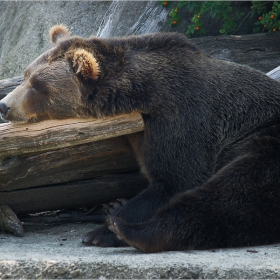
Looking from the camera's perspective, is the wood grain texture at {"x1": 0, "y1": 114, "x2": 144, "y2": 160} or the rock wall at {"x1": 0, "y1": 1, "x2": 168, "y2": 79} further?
the rock wall at {"x1": 0, "y1": 1, "x2": 168, "y2": 79}

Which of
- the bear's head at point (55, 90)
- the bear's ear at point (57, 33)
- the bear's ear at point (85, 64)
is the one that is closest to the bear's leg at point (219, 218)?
the bear's head at point (55, 90)

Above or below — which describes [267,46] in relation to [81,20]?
below

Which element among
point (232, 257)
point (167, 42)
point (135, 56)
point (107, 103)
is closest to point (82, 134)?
point (107, 103)

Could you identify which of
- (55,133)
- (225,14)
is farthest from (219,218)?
(225,14)

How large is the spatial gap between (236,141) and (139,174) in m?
1.14

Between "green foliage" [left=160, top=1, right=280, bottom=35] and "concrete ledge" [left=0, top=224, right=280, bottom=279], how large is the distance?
5295 millimetres

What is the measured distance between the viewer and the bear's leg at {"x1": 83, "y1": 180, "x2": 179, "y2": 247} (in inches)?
199

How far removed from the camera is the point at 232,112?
5.53 meters

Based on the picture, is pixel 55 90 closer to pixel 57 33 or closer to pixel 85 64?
pixel 85 64

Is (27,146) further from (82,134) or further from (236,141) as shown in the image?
(236,141)

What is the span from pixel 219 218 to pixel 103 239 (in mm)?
1055

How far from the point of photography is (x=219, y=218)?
4.72 m

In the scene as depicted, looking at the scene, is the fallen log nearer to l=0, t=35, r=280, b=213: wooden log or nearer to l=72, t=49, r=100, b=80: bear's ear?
l=0, t=35, r=280, b=213: wooden log

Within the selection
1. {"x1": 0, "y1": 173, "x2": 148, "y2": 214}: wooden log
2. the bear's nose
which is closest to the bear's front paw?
{"x1": 0, "y1": 173, "x2": 148, "y2": 214}: wooden log
